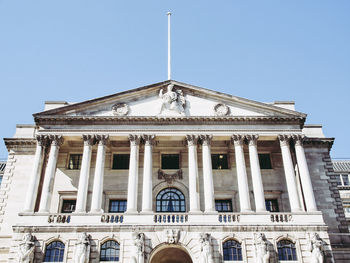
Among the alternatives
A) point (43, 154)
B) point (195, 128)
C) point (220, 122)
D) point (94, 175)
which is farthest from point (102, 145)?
point (220, 122)

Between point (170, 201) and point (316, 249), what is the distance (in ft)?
44.0

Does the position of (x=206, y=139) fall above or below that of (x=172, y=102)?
below

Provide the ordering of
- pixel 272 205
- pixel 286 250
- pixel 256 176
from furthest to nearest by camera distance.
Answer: pixel 272 205 < pixel 256 176 < pixel 286 250

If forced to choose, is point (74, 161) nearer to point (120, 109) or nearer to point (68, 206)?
point (68, 206)

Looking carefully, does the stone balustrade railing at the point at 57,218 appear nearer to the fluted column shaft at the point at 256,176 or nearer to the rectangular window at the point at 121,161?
the rectangular window at the point at 121,161

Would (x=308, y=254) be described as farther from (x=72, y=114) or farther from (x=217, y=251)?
(x=72, y=114)

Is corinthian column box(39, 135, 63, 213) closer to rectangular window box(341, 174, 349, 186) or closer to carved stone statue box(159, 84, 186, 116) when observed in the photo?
carved stone statue box(159, 84, 186, 116)

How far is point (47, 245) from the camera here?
30969mm

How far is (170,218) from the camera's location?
3253cm

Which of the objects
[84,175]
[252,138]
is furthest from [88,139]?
[252,138]

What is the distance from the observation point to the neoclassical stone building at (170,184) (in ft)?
102

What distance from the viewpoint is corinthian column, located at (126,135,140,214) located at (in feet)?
109

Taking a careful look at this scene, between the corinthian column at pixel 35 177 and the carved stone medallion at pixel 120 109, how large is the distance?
22.6 feet

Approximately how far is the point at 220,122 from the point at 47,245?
18.6m
